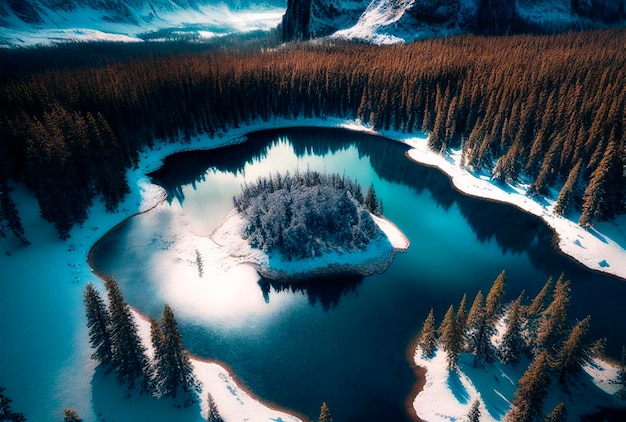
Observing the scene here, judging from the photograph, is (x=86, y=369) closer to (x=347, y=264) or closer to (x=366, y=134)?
(x=347, y=264)

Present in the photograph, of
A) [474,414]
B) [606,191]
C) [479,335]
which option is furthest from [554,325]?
[606,191]

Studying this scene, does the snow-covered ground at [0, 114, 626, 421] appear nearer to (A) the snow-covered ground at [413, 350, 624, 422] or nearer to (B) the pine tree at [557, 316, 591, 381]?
(A) the snow-covered ground at [413, 350, 624, 422]


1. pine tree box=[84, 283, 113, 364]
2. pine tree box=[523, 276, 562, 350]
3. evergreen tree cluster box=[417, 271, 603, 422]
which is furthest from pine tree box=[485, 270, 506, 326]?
pine tree box=[84, 283, 113, 364]

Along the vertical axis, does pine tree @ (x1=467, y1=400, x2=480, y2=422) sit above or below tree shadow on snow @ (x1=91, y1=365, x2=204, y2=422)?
above

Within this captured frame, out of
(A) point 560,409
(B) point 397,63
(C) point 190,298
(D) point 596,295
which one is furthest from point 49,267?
(B) point 397,63

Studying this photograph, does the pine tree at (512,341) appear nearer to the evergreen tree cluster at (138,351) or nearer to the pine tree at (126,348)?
the evergreen tree cluster at (138,351)

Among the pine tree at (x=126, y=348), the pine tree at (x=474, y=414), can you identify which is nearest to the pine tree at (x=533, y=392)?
the pine tree at (x=474, y=414)

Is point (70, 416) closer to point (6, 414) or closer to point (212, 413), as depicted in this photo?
point (6, 414)
